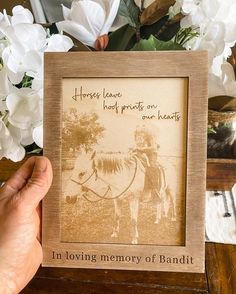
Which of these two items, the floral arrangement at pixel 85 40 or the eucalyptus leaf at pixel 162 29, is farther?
the eucalyptus leaf at pixel 162 29

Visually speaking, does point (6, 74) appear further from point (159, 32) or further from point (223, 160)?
point (223, 160)

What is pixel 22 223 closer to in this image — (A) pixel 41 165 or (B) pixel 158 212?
(A) pixel 41 165

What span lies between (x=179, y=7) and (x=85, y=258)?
0.42 m

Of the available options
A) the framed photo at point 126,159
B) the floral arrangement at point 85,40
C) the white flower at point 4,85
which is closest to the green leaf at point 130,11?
the floral arrangement at point 85,40

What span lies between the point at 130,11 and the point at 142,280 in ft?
1.55

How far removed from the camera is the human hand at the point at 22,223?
2.15 ft

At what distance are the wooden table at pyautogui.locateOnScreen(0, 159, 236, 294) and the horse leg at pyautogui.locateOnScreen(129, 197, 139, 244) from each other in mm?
137

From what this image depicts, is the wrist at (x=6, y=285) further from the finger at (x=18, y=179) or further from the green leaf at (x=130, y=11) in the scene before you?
the green leaf at (x=130, y=11)

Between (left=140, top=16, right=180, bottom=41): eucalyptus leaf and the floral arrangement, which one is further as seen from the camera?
(left=140, top=16, right=180, bottom=41): eucalyptus leaf

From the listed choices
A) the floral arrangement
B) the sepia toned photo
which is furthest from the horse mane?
Answer: the floral arrangement

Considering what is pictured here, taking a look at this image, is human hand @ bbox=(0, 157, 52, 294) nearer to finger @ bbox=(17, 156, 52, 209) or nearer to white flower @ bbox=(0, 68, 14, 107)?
finger @ bbox=(17, 156, 52, 209)

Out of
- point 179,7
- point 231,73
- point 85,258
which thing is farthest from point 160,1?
point 85,258

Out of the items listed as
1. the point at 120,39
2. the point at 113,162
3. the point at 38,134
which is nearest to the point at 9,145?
the point at 38,134

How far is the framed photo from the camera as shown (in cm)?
64
